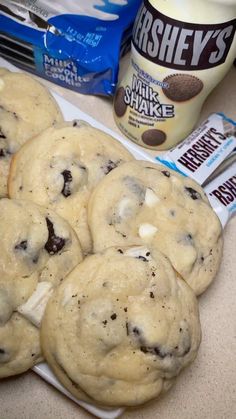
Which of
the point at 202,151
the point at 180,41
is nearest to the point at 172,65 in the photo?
the point at 180,41

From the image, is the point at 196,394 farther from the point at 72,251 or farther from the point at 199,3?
the point at 199,3

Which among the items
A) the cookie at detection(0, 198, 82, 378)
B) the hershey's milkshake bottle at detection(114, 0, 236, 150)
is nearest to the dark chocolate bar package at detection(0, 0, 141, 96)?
the hershey's milkshake bottle at detection(114, 0, 236, 150)

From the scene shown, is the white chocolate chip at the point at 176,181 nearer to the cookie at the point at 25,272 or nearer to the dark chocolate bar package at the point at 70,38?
the cookie at the point at 25,272

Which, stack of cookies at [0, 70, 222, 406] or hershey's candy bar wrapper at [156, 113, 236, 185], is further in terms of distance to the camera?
hershey's candy bar wrapper at [156, 113, 236, 185]

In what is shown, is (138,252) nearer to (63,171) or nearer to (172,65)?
(63,171)

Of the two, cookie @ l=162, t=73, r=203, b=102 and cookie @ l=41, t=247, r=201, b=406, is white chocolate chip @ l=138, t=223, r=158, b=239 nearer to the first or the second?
cookie @ l=41, t=247, r=201, b=406

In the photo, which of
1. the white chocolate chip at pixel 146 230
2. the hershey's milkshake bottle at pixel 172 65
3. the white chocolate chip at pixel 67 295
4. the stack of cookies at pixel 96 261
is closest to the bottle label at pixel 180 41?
the hershey's milkshake bottle at pixel 172 65

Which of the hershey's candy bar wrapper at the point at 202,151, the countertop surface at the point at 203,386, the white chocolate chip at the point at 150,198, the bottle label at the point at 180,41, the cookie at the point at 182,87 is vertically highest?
the bottle label at the point at 180,41
